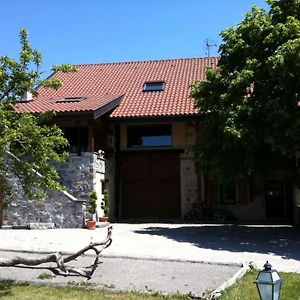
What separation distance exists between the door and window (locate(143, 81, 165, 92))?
283 inches

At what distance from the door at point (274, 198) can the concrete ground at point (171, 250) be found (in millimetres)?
3777

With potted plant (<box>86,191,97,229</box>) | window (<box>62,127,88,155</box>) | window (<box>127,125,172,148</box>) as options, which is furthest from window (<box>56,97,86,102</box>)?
potted plant (<box>86,191,97,229</box>)

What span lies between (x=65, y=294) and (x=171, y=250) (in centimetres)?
556

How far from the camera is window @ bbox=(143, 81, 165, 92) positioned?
24.9 metres

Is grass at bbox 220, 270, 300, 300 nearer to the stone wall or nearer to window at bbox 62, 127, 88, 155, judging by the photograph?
the stone wall

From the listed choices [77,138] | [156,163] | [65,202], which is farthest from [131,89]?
[65,202]

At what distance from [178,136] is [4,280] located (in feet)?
50.5

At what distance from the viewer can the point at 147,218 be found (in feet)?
75.5

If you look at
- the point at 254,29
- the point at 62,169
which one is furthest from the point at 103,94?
the point at 254,29

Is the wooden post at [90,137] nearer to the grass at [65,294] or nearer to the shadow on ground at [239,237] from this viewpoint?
the shadow on ground at [239,237]

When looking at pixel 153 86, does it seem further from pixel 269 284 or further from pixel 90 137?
pixel 269 284

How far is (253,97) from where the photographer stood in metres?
15.7

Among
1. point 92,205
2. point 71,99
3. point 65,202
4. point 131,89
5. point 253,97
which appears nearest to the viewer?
point 253,97

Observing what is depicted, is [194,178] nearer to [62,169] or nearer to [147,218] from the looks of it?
[147,218]
